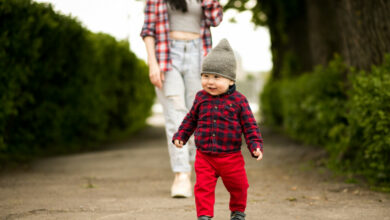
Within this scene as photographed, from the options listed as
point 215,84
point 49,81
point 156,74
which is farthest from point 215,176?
point 49,81

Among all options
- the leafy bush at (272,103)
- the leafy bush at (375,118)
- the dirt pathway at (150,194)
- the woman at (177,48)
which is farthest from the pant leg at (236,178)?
the leafy bush at (272,103)

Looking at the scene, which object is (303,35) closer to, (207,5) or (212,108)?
(207,5)

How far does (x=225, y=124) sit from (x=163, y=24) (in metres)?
1.66

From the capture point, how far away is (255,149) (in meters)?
3.26

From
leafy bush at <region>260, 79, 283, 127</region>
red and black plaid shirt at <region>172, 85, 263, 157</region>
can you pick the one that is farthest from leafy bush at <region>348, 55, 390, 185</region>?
leafy bush at <region>260, 79, 283, 127</region>

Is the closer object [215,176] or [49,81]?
[215,176]

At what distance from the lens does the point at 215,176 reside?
133 inches

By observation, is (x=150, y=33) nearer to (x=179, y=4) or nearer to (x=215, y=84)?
(x=179, y=4)

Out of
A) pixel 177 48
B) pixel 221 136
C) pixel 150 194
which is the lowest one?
pixel 150 194

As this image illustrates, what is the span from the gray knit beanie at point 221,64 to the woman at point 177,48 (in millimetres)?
1171

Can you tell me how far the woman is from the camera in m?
4.66

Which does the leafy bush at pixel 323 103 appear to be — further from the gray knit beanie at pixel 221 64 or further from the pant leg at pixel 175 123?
the gray knit beanie at pixel 221 64

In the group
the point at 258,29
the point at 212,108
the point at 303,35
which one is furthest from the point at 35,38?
the point at 258,29

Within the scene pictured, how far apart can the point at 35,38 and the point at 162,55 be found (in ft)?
7.98
